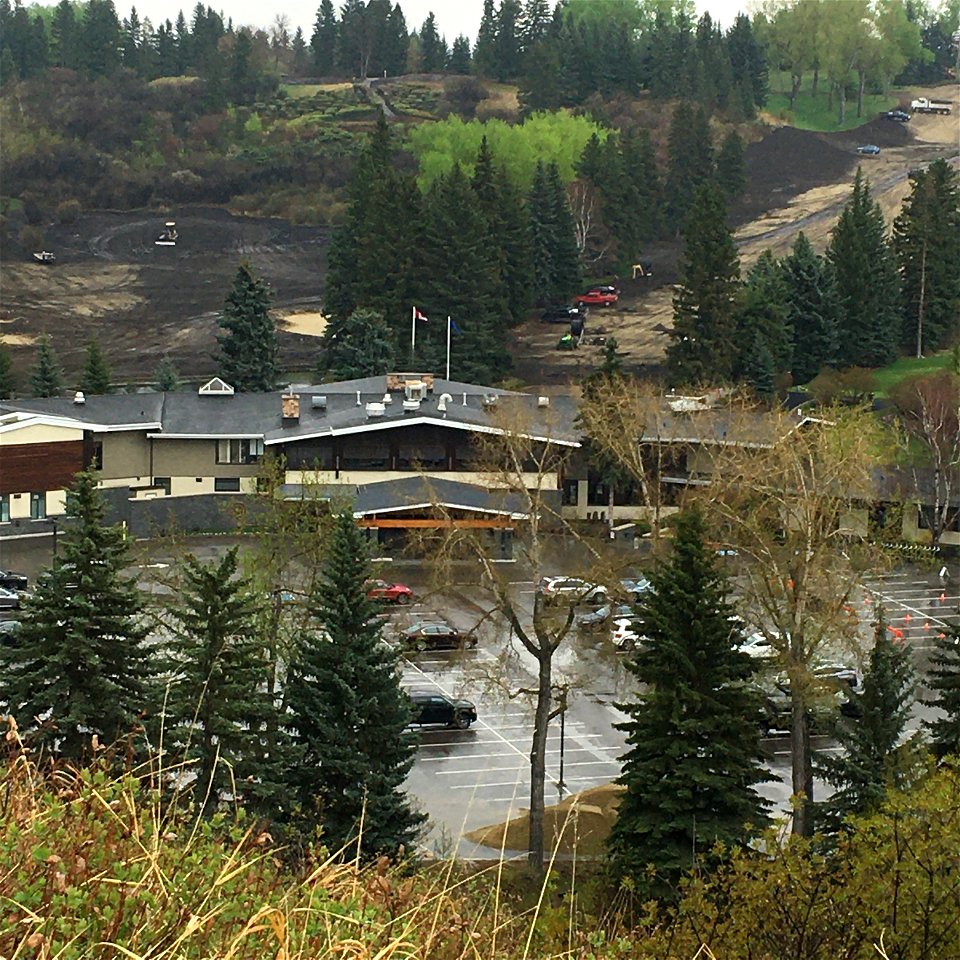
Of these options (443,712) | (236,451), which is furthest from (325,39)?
(443,712)

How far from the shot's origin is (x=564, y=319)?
211 ft

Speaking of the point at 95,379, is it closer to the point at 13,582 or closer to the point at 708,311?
the point at 13,582

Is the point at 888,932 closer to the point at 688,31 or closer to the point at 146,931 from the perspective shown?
the point at 146,931

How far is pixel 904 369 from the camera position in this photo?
54969mm

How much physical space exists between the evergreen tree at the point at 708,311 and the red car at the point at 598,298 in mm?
15157

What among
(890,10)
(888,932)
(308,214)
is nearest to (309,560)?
(888,932)

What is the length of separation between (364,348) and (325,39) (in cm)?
7187

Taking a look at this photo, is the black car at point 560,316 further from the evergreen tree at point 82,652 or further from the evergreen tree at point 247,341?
the evergreen tree at point 82,652

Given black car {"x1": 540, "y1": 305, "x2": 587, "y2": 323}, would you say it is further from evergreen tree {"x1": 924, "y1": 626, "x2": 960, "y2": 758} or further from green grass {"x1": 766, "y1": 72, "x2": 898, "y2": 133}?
green grass {"x1": 766, "y1": 72, "x2": 898, "y2": 133}

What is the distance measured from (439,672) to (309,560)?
366cm

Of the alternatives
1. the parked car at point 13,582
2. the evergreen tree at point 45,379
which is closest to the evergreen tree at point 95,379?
the evergreen tree at point 45,379

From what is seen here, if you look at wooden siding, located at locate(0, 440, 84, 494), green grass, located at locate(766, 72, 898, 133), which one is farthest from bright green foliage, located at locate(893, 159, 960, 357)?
green grass, located at locate(766, 72, 898, 133)

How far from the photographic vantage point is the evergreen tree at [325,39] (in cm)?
11869

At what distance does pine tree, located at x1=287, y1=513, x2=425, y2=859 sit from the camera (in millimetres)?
19594
